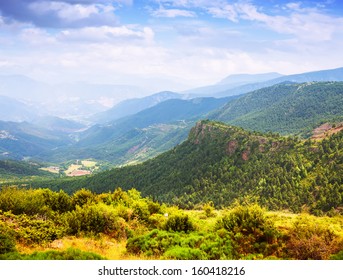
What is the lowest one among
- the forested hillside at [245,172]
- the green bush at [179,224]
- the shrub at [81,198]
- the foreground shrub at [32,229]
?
the forested hillside at [245,172]

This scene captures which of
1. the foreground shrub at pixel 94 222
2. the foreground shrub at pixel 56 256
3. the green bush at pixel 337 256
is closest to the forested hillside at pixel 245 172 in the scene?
the green bush at pixel 337 256

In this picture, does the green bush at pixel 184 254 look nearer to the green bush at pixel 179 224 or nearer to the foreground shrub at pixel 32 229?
the green bush at pixel 179 224

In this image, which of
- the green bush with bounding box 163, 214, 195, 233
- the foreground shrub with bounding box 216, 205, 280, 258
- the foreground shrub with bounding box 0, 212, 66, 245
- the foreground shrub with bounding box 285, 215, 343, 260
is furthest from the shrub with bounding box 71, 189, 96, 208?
the foreground shrub with bounding box 285, 215, 343, 260

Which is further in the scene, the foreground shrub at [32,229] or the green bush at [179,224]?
the green bush at [179,224]

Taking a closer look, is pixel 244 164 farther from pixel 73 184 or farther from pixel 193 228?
pixel 73 184

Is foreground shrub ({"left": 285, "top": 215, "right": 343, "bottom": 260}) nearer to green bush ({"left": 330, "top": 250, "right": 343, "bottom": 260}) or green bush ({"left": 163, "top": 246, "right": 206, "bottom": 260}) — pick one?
green bush ({"left": 330, "top": 250, "right": 343, "bottom": 260})

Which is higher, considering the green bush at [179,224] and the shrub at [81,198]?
the shrub at [81,198]

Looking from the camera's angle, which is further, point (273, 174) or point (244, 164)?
point (244, 164)

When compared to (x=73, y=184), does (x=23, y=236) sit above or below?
above
